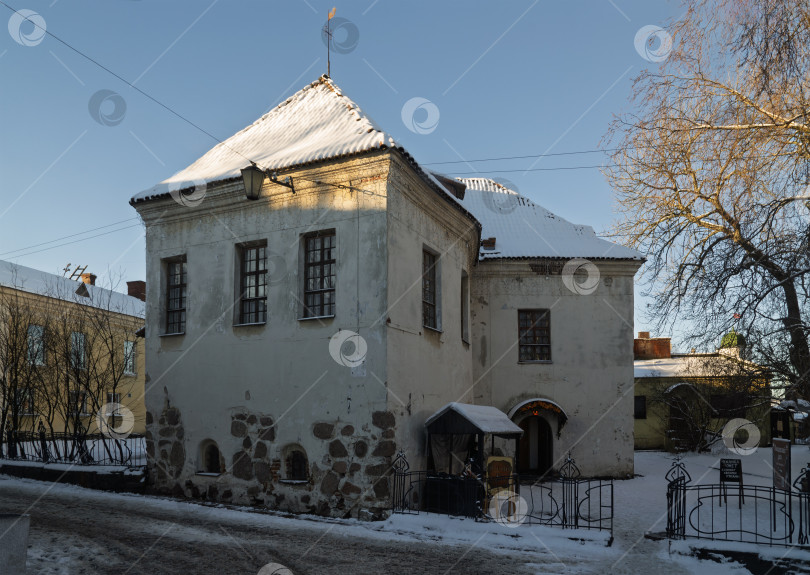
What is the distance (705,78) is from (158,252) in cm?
1265

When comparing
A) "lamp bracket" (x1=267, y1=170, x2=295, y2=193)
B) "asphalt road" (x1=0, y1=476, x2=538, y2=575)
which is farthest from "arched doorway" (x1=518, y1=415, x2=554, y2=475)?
"lamp bracket" (x1=267, y1=170, x2=295, y2=193)

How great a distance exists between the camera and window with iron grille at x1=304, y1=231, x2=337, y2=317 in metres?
14.1

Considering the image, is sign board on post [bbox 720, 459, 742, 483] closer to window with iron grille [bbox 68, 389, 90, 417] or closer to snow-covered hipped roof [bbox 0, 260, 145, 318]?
window with iron grille [bbox 68, 389, 90, 417]

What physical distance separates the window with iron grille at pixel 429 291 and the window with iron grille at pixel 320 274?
2324 mm

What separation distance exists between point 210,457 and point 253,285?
403cm

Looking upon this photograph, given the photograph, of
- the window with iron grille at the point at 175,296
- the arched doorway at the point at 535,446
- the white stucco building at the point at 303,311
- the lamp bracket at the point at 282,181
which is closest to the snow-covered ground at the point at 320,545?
the white stucco building at the point at 303,311

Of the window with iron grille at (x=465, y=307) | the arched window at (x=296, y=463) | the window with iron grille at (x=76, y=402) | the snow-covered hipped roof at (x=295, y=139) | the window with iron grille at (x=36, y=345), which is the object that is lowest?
the arched window at (x=296, y=463)

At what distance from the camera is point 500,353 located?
2142 centimetres

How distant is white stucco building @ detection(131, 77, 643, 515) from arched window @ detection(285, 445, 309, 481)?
24mm

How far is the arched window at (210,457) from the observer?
49.4ft

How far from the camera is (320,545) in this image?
10.5 m

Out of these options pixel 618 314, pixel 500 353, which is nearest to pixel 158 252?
pixel 500 353

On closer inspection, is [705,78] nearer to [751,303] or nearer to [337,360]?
[751,303]

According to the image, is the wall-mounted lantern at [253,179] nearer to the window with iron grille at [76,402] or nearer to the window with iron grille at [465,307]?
the window with iron grille at [465,307]
